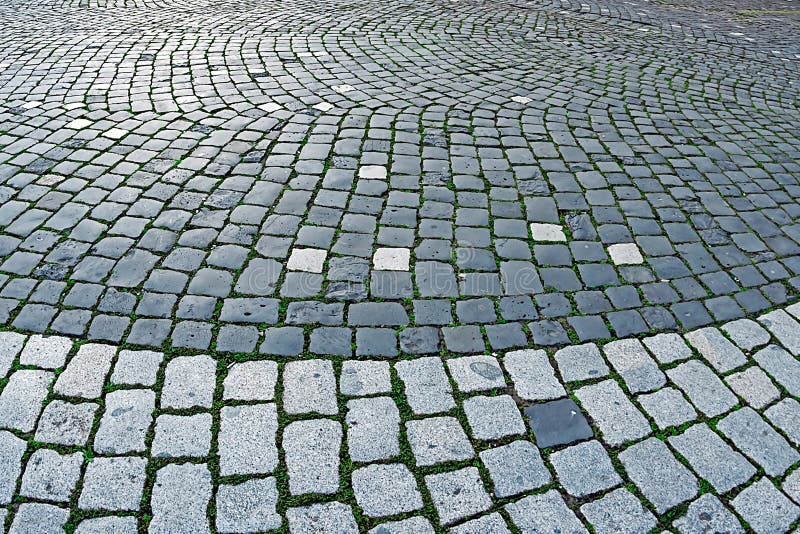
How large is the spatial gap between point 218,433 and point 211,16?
25.5ft

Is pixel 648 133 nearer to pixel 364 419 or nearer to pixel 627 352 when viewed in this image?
pixel 627 352

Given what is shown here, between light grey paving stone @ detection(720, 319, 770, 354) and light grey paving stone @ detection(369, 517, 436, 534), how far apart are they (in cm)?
207

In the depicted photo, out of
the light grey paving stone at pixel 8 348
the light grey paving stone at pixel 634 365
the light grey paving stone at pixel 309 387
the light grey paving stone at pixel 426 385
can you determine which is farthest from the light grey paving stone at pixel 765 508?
the light grey paving stone at pixel 8 348

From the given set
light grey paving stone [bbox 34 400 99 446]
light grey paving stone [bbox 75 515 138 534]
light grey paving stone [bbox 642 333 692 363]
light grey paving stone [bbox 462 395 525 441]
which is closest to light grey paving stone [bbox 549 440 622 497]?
light grey paving stone [bbox 462 395 525 441]

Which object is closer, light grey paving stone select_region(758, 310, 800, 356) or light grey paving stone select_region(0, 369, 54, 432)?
light grey paving stone select_region(0, 369, 54, 432)

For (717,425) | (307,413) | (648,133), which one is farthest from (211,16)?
(717,425)

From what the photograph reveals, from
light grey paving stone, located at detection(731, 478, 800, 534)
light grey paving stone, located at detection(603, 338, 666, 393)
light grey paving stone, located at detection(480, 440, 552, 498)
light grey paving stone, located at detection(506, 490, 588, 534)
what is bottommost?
light grey paving stone, located at detection(731, 478, 800, 534)

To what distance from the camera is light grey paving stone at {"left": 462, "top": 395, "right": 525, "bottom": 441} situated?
2801mm

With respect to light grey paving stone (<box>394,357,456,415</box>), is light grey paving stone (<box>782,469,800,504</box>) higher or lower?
lower

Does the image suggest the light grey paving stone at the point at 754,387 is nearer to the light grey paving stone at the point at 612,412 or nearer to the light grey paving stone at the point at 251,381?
the light grey paving stone at the point at 612,412

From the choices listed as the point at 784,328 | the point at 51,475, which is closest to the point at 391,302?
the point at 51,475

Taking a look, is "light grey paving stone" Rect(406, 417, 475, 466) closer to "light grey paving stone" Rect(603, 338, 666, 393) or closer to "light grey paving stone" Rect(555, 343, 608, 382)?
"light grey paving stone" Rect(555, 343, 608, 382)

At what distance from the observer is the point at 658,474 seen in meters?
2.65

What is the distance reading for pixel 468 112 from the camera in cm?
595
